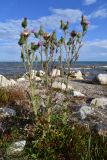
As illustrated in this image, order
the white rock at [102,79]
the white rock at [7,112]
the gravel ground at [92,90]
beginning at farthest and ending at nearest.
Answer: the white rock at [102,79] < the gravel ground at [92,90] < the white rock at [7,112]

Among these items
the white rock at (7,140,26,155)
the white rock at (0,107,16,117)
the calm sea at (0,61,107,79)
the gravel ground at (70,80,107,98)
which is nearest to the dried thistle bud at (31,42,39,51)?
the white rock at (7,140,26,155)

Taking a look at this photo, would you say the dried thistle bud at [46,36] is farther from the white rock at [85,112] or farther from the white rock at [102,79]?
the white rock at [102,79]

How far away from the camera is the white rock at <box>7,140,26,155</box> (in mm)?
7155

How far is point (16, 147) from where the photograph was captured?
7.26 metres

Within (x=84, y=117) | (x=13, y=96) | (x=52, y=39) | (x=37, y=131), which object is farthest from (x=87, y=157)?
(x=13, y=96)

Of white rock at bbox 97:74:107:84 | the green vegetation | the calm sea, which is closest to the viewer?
the green vegetation

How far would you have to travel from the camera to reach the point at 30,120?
8828 millimetres

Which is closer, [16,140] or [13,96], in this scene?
[16,140]

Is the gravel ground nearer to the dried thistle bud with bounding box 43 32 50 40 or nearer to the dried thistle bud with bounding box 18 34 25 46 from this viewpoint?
the dried thistle bud with bounding box 43 32 50 40

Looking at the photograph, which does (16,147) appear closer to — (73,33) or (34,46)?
(34,46)

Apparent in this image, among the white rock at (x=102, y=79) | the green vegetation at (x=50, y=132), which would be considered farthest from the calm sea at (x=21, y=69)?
the green vegetation at (x=50, y=132)

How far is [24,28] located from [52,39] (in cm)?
61

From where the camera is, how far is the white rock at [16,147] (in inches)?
282

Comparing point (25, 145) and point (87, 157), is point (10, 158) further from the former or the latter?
point (87, 157)
